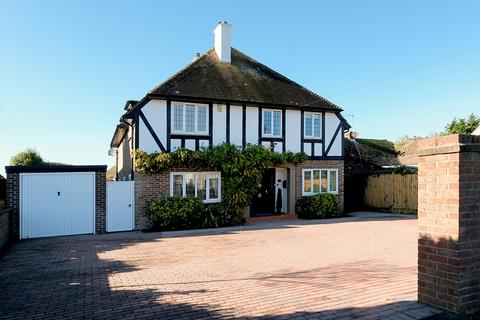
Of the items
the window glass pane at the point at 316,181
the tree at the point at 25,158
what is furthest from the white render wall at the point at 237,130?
the tree at the point at 25,158

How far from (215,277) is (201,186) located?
8.54 meters

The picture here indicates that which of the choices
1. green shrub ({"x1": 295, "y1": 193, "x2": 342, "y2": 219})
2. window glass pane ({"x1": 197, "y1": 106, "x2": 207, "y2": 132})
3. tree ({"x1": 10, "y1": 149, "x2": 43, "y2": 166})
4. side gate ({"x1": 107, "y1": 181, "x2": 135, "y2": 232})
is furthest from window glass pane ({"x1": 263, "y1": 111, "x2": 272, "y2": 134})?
tree ({"x1": 10, "y1": 149, "x2": 43, "y2": 166})

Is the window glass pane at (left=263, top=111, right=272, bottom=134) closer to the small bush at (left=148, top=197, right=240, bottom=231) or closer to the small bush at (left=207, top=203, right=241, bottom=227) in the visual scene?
the small bush at (left=207, top=203, right=241, bottom=227)

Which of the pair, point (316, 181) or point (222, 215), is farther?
point (316, 181)

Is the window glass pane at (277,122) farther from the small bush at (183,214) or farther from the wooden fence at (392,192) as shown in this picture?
the wooden fence at (392,192)

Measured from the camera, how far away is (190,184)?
1472 cm

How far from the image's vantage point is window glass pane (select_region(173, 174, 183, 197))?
14419 millimetres

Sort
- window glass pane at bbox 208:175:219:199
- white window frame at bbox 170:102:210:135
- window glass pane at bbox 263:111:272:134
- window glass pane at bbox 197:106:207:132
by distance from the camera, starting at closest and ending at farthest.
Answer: white window frame at bbox 170:102:210:135 → window glass pane at bbox 197:106:207:132 → window glass pane at bbox 208:175:219:199 → window glass pane at bbox 263:111:272:134

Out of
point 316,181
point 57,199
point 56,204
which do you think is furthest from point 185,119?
point 316,181

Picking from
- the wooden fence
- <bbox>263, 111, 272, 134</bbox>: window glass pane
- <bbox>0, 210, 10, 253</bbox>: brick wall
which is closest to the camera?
<bbox>0, 210, 10, 253</bbox>: brick wall

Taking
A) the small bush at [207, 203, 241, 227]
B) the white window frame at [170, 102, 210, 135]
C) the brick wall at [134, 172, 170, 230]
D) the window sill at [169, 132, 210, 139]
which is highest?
the white window frame at [170, 102, 210, 135]

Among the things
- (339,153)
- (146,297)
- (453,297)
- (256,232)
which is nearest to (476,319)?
(453,297)

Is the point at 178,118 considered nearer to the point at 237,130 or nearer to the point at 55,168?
the point at 237,130

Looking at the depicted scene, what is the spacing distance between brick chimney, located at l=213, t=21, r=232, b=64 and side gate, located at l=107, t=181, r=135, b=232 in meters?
8.06
